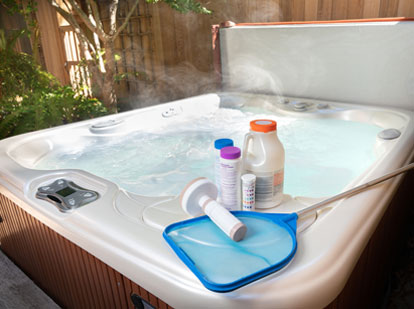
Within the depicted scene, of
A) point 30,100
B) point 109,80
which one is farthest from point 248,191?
point 109,80

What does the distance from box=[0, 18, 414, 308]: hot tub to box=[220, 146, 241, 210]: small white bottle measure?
157 mm

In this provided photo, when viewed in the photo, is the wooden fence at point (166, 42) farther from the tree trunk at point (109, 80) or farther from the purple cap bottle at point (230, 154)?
the purple cap bottle at point (230, 154)

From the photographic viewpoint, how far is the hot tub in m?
0.75

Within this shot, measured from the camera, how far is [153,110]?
7.99ft

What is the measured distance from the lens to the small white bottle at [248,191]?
2.85 feet

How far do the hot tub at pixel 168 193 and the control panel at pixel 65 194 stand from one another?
0.02 m

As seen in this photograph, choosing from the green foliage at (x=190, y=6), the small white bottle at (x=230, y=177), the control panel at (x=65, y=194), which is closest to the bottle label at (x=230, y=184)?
the small white bottle at (x=230, y=177)

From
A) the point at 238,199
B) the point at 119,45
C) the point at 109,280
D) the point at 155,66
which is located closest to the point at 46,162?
the point at 109,280

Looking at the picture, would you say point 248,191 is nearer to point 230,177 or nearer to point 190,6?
point 230,177

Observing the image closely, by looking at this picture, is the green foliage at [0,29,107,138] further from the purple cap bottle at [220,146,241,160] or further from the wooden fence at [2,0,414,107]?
the purple cap bottle at [220,146,241,160]

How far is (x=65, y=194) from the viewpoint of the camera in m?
1.16

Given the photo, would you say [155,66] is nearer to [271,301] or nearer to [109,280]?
[109,280]

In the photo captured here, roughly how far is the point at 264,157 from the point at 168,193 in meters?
0.69

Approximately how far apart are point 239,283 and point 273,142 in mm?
382
